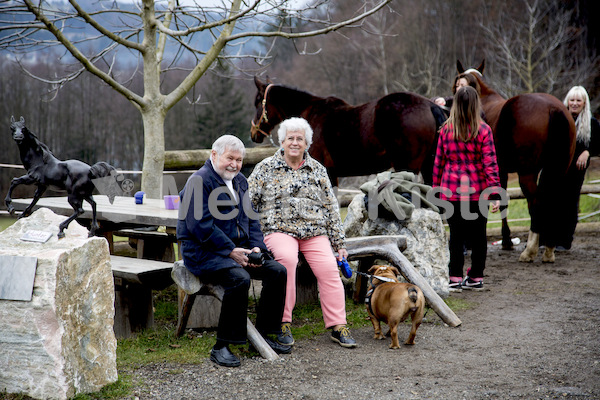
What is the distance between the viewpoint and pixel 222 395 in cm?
309

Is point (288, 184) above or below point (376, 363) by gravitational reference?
above

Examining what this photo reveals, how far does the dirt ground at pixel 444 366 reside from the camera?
3.14m

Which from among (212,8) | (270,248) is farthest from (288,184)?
(212,8)

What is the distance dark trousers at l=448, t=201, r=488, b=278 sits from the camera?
5238 millimetres

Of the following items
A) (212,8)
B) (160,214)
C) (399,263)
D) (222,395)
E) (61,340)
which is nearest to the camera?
(61,340)

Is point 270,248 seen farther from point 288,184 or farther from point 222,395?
point 222,395

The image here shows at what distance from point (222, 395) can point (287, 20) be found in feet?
17.2

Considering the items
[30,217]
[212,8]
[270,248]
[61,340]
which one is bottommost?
[61,340]

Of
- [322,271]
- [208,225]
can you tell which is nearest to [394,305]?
[322,271]

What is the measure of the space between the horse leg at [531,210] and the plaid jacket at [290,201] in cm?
346

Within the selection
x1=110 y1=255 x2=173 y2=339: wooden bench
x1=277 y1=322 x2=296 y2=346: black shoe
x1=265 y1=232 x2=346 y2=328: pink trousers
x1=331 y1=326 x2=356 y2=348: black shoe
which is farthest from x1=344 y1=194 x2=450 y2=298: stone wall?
x1=110 y1=255 x2=173 y2=339: wooden bench

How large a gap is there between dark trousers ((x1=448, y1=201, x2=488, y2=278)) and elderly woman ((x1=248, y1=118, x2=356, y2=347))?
1516 mm

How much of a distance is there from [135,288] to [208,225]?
119cm

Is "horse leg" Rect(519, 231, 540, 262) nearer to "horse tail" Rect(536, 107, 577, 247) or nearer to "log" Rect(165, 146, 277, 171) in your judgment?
"horse tail" Rect(536, 107, 577, 247)
